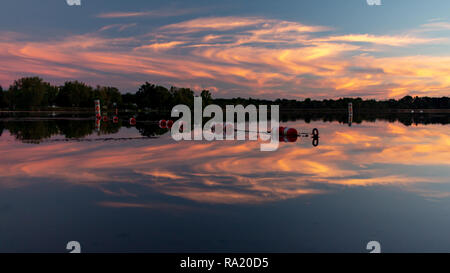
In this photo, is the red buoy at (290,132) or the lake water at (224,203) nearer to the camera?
the lake water at (224,203)

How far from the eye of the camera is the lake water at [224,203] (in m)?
8.45

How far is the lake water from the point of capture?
8453mm

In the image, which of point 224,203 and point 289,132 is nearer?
point 224,203

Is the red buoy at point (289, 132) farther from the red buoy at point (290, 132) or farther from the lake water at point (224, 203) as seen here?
the lake water at point (224, 203)

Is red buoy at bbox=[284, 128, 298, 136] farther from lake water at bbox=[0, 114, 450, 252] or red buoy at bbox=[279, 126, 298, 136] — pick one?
lake water at bbox=[0, 114, 450, 252]

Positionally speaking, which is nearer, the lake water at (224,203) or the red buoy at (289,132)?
the lake water at (224,203)

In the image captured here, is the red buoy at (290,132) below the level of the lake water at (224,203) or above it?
above

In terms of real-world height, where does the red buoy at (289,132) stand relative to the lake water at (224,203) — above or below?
above

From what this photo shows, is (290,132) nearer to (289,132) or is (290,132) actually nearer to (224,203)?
(289,132)

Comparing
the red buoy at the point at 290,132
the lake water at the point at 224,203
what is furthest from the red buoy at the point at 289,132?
the lake water at the point at 224,203

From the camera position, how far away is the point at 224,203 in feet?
A: 37.2

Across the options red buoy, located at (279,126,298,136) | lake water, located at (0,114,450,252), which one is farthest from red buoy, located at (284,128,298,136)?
lake water, located at (0,114,450,252)

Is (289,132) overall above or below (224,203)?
above

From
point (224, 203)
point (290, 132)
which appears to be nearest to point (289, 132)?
point (290, 132)
